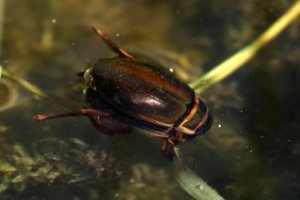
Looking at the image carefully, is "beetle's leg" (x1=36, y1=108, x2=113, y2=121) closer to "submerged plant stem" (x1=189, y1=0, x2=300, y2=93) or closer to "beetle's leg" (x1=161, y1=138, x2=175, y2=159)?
"beetle's leg" (x1=161, y1=138, x2=175, y2=159)

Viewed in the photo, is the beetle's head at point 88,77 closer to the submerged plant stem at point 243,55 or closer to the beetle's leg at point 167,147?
the beetle's leg at point 167,147

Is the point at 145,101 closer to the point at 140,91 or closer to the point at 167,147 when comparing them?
the point at 140,91

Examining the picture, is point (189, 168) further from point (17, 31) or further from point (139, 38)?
point (17, 31)

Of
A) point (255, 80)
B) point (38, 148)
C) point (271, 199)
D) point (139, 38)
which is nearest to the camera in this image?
point (271, 199)

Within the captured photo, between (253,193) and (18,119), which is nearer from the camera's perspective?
(253,193)

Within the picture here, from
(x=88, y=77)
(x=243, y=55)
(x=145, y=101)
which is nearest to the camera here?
(x=145, y=101)

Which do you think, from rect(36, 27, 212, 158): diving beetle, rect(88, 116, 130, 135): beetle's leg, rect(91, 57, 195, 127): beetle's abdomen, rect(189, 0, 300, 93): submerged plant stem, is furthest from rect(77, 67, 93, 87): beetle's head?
rect(189, 0, 300, 93): submerged plant stem

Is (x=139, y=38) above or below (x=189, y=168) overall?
above

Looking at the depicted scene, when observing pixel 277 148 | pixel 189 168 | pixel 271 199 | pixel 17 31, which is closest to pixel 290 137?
pixel 277 148

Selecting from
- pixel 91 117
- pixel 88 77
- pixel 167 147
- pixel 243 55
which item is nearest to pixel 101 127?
pixel 91 117
